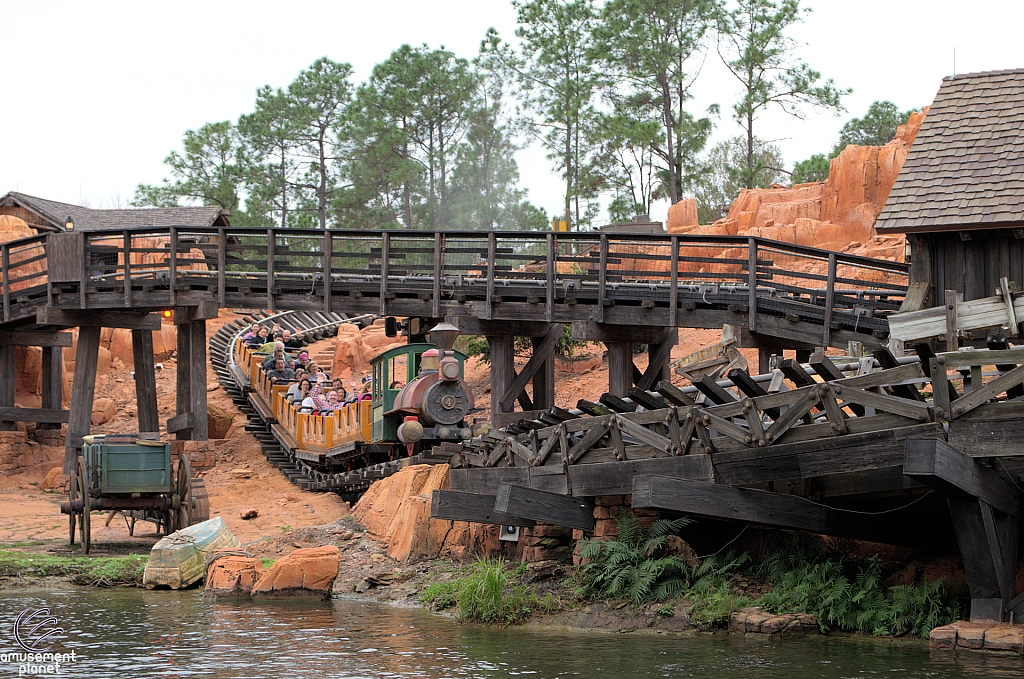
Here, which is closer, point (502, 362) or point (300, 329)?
point (502, 362)

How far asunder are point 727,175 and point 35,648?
42.1 m

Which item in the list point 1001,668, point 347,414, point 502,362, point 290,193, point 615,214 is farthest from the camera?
point 290,193

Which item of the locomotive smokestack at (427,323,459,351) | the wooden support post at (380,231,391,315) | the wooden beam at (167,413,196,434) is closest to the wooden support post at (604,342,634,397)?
the locomotive smokestack at (427,323,459,351)

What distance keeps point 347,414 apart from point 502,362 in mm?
3722


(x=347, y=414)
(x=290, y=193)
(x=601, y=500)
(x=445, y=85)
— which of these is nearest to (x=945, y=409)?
(x=601, y=500)

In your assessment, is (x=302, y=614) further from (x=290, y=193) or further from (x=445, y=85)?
(x=290, y=193)

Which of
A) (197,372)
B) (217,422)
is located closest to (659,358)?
(197,372)

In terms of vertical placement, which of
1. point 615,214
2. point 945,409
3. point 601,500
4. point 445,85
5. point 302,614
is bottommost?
point 302,614

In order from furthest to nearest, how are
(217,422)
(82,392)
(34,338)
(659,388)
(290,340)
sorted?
(290,340) → (217,422) → (34,338) → (82,392) → (659,388)

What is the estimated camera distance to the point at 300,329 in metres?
43.7

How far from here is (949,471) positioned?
901cm

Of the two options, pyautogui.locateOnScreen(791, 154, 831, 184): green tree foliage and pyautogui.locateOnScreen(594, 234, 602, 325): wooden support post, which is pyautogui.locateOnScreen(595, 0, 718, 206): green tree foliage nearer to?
pyautogui.locateOnScreen(791, 154, 831, 184): green tree foliage

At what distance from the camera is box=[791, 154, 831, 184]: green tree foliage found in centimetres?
4659

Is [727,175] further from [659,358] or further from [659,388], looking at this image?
[659,388]
